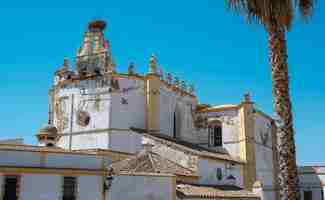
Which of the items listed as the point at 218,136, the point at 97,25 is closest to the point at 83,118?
the point at 97,25

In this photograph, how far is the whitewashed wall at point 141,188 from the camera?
20.9 metres

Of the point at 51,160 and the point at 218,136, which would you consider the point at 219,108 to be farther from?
the point at 51,160

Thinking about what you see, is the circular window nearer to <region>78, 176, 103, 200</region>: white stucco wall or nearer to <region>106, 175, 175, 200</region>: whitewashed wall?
<region>106, 175, 175, 200</region>: whitewashed wall

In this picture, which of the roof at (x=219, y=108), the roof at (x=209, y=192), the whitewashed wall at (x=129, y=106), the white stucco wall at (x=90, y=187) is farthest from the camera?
the roof at (x=219, y=108)

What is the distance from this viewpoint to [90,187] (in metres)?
19.9

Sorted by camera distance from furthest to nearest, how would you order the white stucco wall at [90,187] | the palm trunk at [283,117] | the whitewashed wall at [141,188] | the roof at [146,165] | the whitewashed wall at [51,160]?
the roof at [146,165] < the whitewashed wall at [141,188] < the white stucco wall at [90,187] < the whitewashed wall at [51,160] < the palm trunk at [283,117]

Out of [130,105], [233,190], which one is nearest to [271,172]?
[233,190]

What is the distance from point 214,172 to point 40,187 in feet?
48.0

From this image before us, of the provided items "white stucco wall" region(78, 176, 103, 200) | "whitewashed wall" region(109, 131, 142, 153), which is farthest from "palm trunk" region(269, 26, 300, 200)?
"whitewashed wall" region(109, 131, 142, 153)

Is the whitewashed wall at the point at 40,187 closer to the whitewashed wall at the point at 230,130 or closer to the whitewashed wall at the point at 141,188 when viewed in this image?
the whitewashed wall at the point at 141,188

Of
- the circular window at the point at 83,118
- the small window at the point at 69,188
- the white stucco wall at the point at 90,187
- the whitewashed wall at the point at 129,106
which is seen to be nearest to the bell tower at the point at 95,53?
the whitewashed wall at the point at 129,106

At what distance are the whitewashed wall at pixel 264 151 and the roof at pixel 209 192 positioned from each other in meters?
8.09

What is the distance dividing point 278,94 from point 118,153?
17565 mm

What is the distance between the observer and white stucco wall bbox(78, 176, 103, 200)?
19.7 metres
